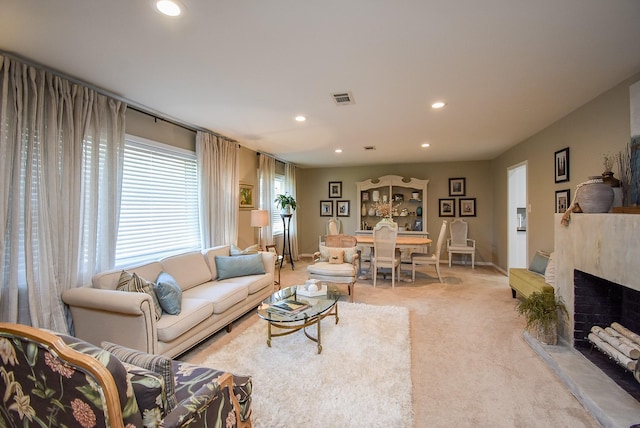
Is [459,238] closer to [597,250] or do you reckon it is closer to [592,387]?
[597,250]

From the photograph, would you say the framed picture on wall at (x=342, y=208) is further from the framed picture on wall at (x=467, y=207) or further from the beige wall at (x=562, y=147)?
the beige wall at (x=562, y=147)

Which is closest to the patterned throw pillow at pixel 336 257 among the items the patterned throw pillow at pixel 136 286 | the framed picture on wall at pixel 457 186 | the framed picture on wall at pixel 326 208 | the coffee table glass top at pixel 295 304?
the coffee table glass top at pixel 295 304

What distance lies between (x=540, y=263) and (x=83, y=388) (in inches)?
185

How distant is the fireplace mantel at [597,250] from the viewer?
72.2 inches

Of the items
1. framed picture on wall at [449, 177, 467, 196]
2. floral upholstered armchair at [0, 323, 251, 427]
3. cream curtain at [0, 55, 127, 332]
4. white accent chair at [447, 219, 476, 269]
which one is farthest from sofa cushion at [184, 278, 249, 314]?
framed picture on wall at [449, 177, 467, 196]

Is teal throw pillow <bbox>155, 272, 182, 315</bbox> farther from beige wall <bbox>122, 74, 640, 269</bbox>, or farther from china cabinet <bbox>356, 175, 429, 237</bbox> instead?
china cabinet <bbox>356, 175, 429, 237</bbox>

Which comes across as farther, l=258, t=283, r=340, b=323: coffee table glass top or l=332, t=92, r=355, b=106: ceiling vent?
l=332, t=92, r=355, b=106: ceiling vent

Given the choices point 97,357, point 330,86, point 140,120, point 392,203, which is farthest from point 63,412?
point 392,203

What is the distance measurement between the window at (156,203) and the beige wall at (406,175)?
3976 mm

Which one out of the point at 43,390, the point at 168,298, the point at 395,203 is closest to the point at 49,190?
the point at 168,298

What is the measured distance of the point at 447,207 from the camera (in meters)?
6.75

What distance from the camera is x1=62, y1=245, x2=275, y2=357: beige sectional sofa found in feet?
6.93

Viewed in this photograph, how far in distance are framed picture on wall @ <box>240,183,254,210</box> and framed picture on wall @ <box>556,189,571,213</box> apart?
4.68 m

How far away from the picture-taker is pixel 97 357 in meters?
0.93
